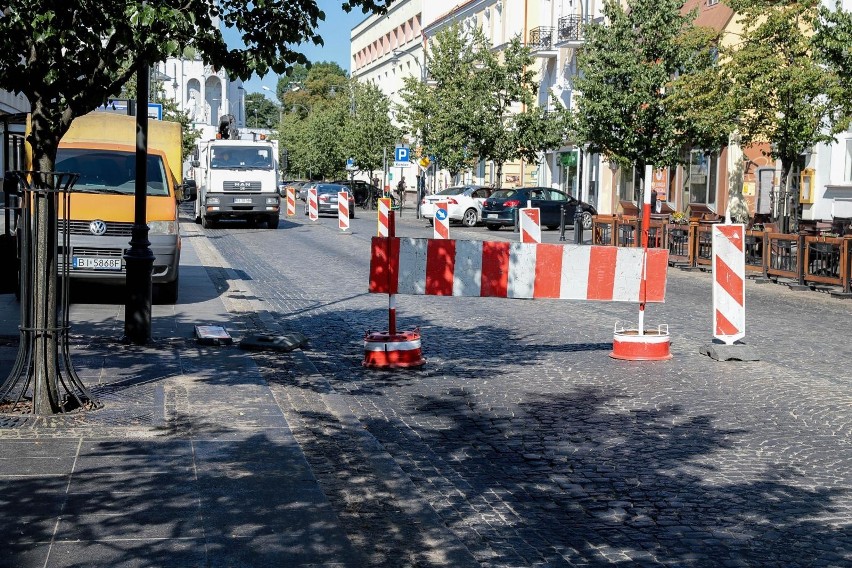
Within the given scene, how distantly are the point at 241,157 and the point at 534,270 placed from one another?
28328mm

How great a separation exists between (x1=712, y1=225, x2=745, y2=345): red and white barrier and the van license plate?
692 cm

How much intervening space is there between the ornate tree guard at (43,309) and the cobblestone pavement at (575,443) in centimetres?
149

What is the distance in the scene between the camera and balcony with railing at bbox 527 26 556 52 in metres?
55.0

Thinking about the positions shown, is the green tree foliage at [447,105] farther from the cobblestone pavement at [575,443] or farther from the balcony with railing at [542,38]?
the cobblestone pavement at [575,443]

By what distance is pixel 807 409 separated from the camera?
8.55 metres

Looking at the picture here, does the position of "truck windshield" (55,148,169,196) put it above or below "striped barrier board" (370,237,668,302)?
above

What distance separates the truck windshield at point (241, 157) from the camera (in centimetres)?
A: 3797

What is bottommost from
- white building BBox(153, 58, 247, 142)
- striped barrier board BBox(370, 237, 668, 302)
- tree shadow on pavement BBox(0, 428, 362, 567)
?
tree shadow on pavement BBox(0, 428, 362, 567)

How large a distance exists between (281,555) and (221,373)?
4685 mm

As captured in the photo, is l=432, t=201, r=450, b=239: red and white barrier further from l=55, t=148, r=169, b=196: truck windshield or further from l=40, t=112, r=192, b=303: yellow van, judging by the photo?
l=55, t=148, r=169, b=196: truck windshield

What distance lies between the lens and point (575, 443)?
739 centimetres

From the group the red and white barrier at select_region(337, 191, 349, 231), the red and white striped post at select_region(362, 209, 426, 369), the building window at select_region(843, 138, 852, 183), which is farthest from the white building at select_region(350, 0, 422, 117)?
the red and white striped post at select_region(362, 209, 426, 369)

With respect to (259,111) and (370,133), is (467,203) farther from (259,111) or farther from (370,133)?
(259,111)

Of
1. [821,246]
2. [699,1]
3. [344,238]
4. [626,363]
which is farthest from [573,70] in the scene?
[626,363]
